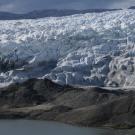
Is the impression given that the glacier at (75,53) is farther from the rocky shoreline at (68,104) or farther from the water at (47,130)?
the water at (47,130)

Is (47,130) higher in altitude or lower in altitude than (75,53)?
lower

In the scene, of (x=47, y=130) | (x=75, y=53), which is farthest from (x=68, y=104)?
(x=75, y=53)

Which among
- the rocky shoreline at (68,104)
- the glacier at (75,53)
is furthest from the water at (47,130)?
the glacier at (75,53)

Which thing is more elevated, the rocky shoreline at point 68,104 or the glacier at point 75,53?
the glacier at point 75,53

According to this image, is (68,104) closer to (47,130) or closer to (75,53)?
(47,130)

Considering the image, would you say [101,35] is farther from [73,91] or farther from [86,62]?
[73,91]

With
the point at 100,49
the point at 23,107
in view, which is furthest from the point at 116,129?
the point at 100,49
